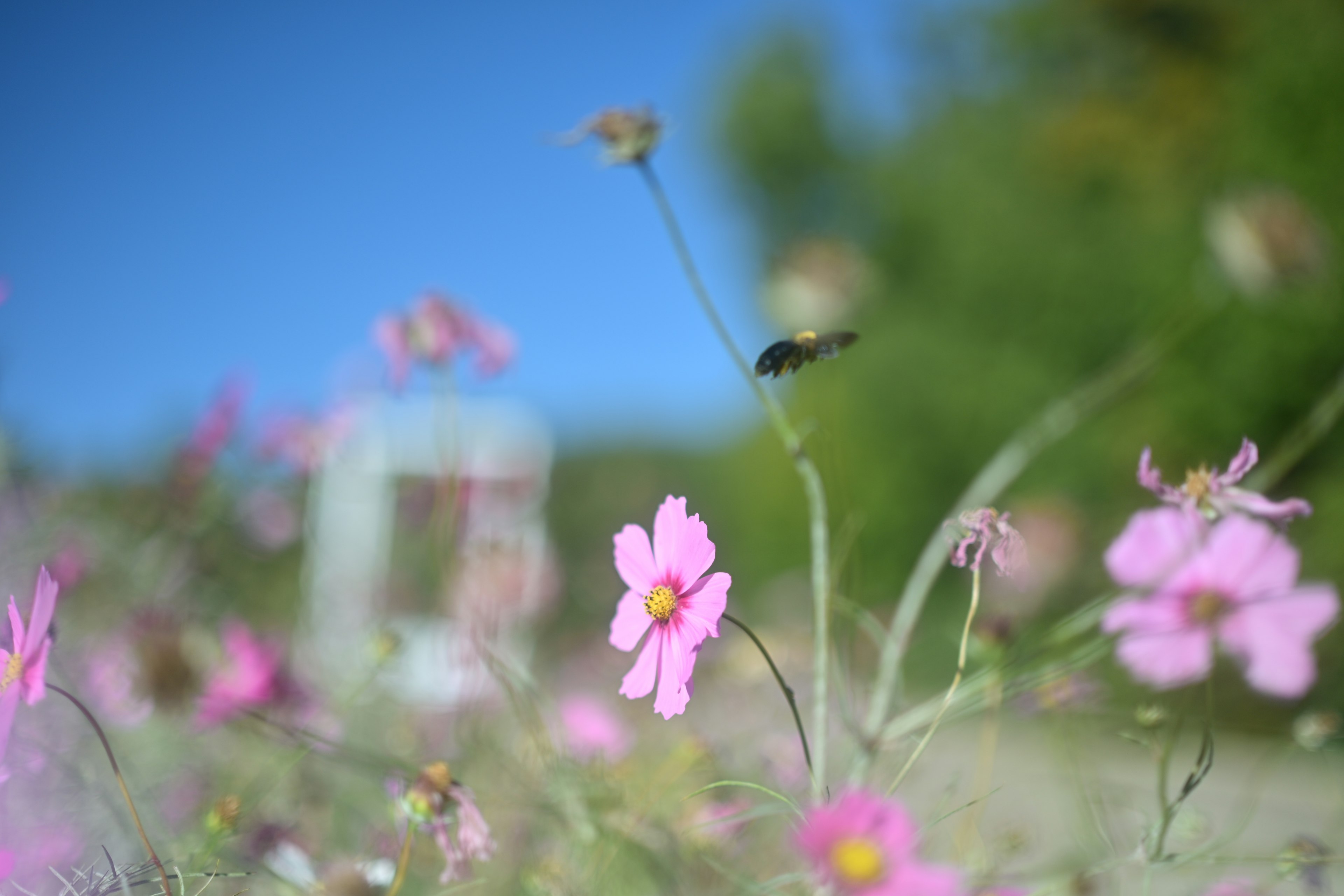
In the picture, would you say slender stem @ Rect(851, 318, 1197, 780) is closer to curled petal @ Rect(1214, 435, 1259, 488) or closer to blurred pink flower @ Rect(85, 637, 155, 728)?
curled petal @ Rect(1214, 435, 1259, 488)

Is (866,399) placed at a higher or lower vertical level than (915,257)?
lower

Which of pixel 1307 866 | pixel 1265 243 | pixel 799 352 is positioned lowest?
pixel 1307 866

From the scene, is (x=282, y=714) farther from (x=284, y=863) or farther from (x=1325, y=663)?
(x=1325, y=663)

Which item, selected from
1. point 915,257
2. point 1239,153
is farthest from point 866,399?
point 1239,153

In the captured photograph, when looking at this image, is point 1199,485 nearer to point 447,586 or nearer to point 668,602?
point 668,602

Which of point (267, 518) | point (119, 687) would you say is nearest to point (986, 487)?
point (119, 687)

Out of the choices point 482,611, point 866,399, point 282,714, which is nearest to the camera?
point 282,714

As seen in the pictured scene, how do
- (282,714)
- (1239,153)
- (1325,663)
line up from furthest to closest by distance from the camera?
1. (1239,153)
2. (1325,663)
3. (282,714)
